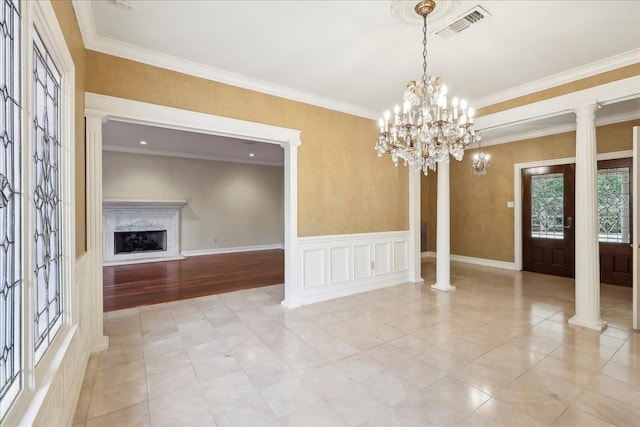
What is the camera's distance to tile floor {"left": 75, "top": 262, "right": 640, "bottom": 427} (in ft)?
6.19

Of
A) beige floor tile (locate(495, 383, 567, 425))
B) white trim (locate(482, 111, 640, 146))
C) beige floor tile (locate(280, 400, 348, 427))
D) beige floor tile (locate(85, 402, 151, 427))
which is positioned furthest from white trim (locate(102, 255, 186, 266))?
white trim (locate(482, 111, 640, 146))

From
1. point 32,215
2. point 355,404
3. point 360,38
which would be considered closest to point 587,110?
point 360,38

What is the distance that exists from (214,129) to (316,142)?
142 centimetres

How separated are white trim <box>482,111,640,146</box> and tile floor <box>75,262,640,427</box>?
9.56 ft

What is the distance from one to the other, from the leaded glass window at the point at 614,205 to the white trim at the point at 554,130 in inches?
31.3

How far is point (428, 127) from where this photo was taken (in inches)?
89.2

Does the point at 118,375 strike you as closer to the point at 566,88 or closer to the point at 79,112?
the point at 79,112

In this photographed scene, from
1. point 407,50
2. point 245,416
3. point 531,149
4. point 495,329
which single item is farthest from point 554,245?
point 245,416

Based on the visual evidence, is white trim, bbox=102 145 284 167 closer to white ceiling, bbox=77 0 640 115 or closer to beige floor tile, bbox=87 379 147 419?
white ceiling, bbox=77 0 640 115

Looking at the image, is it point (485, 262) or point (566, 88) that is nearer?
point (566, 88)

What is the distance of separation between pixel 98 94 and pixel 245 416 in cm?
306

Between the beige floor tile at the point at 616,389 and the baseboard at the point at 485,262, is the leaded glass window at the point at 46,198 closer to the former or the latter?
the beige floor tile at the point at 616,389

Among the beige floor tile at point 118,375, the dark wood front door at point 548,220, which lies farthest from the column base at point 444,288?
the beige floor tile at point 118,375

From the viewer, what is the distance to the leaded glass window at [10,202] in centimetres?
114
